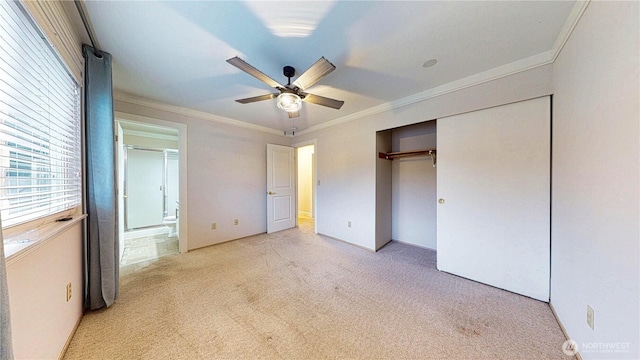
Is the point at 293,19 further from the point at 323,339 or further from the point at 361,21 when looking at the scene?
the point at 323,339

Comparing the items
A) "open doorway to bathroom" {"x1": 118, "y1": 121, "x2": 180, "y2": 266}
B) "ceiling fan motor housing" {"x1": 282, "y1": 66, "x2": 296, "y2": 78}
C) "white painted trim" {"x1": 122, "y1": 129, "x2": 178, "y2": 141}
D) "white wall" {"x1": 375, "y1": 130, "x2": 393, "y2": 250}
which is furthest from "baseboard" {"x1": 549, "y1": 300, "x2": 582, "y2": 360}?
"white painted trim" {"x1": 122, "y1": 129, "x2": 178, "y2": 141}

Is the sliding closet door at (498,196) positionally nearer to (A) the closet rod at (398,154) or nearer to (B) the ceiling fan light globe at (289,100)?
(A) the closet rod at (398,154)

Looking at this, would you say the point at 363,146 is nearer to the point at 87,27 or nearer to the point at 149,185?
the point at 87,27

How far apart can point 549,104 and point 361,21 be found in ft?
6.26

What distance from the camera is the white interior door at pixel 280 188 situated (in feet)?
13.9

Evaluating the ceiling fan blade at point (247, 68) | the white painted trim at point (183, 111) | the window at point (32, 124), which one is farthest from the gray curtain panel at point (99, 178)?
the ceiling fan blade at point (247, 68)

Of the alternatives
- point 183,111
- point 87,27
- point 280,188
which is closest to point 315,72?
point 87,27

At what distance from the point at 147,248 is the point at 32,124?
9.51ft

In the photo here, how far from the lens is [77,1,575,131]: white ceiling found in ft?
4.48

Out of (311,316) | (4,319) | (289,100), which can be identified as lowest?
(311,316)

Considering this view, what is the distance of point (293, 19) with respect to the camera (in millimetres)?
1435

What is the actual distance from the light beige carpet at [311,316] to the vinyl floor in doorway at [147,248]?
0.36 metres

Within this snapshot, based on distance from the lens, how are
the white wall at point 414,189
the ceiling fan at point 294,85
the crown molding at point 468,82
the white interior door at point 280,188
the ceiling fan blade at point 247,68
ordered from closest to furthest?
the ceiling fan blade at point 247,68, the ceiling fan at point 294,85, the crown molding at point 468,82, the white wall at point 414,189, the white interior door at point 280,188

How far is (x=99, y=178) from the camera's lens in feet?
5.64
